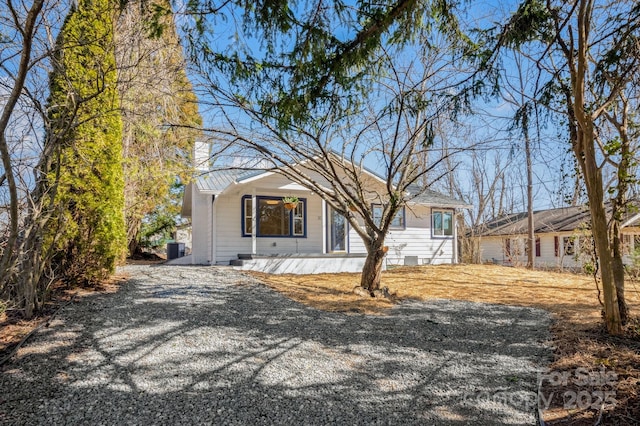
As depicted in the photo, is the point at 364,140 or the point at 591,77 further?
the point at 364,140

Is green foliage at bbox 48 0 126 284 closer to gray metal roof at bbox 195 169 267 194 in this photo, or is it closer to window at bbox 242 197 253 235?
gray metal roof at bbox 195 169 267 194

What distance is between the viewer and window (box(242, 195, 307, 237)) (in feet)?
40.4

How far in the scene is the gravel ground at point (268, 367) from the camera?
297 cm

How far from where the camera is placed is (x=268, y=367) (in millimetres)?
3814

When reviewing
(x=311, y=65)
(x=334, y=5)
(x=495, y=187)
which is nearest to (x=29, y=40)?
(x=311, y=65)

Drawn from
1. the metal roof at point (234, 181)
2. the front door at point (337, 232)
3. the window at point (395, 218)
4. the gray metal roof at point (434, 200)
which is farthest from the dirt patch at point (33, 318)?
the gray metal roof at point (434, 200)

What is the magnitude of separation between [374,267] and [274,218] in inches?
219

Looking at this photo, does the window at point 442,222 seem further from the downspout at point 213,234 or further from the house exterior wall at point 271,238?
the downspout at point 213,234

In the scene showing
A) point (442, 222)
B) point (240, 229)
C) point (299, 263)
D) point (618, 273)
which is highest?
point (442, 222)

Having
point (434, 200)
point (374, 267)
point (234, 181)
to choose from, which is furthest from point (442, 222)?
point (234, 181)

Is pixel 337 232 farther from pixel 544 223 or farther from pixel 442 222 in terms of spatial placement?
pixel 544 223

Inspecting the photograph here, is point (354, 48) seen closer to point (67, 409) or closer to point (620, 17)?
point (620, 17)

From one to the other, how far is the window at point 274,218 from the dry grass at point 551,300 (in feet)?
8.43

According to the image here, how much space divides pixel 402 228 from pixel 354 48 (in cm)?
1194
